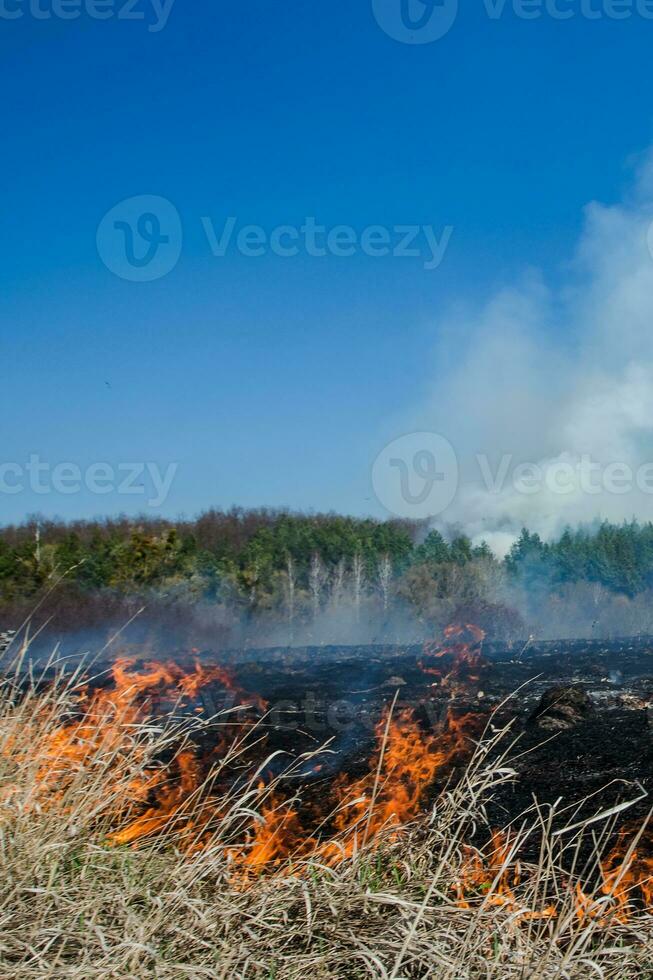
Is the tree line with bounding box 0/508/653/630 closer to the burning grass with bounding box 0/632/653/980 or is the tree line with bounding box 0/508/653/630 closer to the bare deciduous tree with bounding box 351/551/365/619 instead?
the bare deciduous tree with bounding box 351/551/365/619

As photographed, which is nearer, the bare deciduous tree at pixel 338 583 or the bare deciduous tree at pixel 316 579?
the bare deciduous tree at pixel 316 579

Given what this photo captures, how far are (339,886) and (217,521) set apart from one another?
52975 millimetres

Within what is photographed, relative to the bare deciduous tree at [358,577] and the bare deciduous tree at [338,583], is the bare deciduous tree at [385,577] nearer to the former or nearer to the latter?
the bare deciduous tree at [358,577]

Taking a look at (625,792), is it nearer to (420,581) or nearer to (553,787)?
(553,787)

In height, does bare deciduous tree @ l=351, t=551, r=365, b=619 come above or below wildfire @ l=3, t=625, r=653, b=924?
above

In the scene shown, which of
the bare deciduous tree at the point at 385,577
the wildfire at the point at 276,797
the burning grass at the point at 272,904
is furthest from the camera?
the bare deciduous tree at the point at 385,577

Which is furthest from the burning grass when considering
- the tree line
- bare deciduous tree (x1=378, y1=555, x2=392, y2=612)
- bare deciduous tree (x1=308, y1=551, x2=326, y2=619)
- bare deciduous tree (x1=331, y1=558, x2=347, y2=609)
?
bare deciduous tree (x1=331, y1=558, x2=347, y2=609)

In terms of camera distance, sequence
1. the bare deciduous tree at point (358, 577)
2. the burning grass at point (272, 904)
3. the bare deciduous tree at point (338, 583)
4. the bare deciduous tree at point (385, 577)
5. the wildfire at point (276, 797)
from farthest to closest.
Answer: the bare deciduous tree at point (338, 583)
the bare deciduous tree at point (358, 577)
the bare deciduous tree at point (385, 577)
the wildfire at point (276, 797)
the burning grass at point (272, 904)

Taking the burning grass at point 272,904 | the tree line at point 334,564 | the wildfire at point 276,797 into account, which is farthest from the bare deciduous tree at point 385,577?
the burning grass at point 272,904

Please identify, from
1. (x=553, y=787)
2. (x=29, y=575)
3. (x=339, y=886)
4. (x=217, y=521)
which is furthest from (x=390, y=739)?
(x=217, y=521)

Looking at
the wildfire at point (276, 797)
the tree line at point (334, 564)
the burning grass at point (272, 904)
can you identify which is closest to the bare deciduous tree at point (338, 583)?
the tree line at point (334, 564)

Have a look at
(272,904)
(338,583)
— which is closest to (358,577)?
(338,583)

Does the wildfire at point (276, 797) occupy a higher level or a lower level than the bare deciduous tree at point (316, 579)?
lower

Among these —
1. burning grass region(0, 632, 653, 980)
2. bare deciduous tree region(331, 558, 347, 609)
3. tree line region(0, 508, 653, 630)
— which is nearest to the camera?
burning grass region(0, 632, 653, 980)
